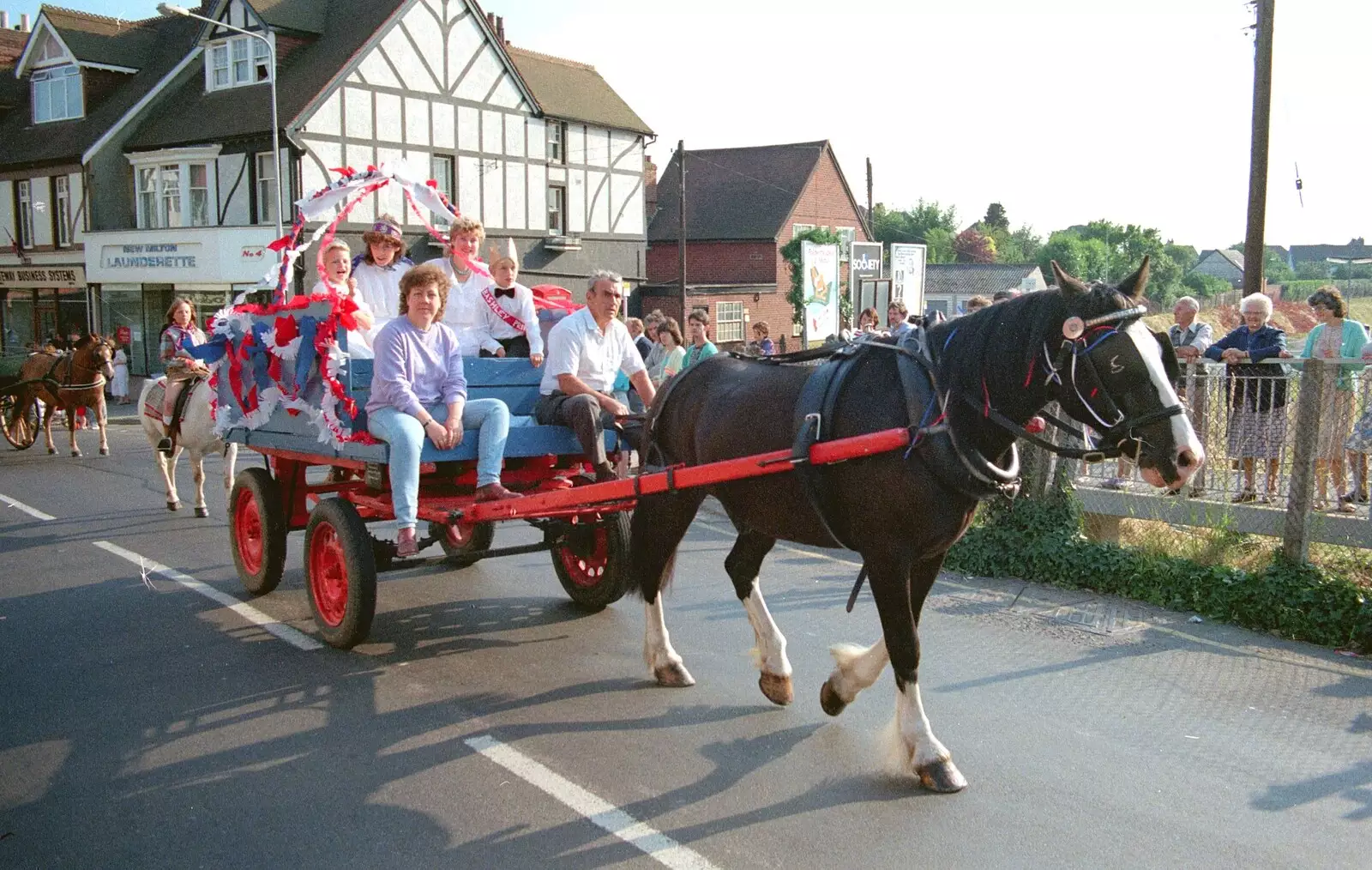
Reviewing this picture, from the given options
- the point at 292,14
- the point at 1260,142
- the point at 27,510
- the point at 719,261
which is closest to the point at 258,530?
the point at 27,510

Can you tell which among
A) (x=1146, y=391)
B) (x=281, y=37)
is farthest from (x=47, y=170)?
(x=1146, y=391)

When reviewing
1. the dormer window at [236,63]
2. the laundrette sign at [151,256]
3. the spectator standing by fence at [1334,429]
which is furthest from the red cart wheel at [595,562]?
the dormer window at [236,63]

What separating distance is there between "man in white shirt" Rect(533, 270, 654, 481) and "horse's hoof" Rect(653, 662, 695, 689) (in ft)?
4.05

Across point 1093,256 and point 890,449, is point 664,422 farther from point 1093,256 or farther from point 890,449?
point 1093,256

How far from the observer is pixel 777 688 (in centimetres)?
551

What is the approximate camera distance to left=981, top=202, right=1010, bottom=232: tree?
11275 cm

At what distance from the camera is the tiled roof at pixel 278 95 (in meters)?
28.4

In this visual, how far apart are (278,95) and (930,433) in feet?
92.5

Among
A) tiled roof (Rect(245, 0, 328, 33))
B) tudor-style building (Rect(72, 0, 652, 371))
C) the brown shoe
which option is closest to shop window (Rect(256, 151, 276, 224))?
tudor-style building (Rect(72, 0, 652, 371))

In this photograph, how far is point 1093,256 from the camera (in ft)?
299

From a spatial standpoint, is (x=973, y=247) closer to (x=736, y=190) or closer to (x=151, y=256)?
(x=736, y=190)

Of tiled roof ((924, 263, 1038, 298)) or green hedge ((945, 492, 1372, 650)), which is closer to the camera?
green hedge ((945, 492, 1372, 650))

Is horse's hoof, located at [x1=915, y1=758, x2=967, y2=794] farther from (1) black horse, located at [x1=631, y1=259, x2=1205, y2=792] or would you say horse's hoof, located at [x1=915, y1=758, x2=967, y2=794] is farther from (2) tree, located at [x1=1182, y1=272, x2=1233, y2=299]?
(2) tree, located at [x1=1182, y1=272, x2=1233, y2=299]

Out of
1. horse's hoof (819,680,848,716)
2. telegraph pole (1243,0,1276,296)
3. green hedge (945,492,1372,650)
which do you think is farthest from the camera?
telegraph pole (1243,0,1276,296)
